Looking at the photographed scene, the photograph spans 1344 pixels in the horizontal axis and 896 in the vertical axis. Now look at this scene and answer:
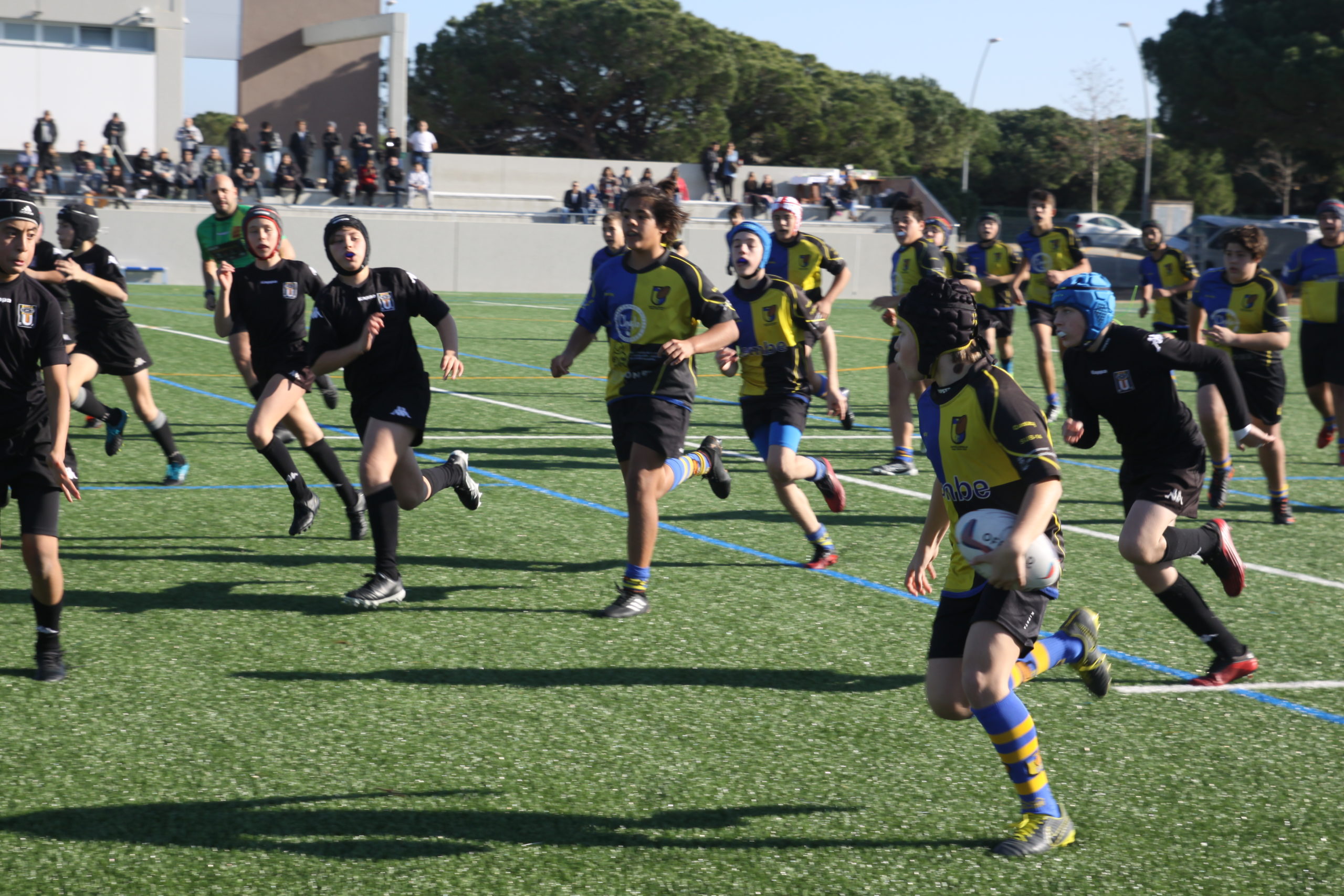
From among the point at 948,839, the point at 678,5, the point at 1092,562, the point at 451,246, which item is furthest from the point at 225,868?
the point at 678,5

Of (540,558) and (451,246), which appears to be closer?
(540,558)

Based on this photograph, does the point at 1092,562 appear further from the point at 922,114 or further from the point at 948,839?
the point at 922,114

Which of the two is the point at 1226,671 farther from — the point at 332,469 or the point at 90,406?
the point at 90,406

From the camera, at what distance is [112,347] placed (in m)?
9.26

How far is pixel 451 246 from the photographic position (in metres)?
34.1

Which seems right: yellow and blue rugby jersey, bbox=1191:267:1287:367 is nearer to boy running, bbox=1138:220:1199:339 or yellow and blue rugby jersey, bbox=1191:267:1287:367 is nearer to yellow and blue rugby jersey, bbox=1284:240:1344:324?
yellow and blue rugby jersey, bbox=1284:240:1344:324

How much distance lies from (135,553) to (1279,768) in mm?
6039

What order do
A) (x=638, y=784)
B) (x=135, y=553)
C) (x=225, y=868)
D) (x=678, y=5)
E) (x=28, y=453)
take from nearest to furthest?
(x=225, y=868) → (x=638, y=784) → (x=28, y=453) → (x=135, y=553) → (x=678, y=5)

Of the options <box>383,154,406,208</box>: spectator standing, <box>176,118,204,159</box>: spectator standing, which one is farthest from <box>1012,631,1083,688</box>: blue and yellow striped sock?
<box>176,118,204,159</box>: spectator standing

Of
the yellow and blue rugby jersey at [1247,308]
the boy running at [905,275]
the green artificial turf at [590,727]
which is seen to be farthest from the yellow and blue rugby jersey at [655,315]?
the yellow and blue rugby jersey at [1247,308]

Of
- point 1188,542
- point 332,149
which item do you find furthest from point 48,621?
point 332,149

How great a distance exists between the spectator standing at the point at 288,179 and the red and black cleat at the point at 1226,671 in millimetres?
31915

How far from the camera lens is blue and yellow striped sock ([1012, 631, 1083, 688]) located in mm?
4250

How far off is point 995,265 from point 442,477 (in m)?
8.77
